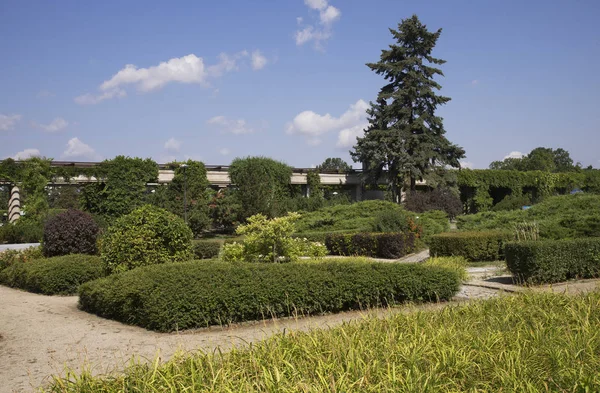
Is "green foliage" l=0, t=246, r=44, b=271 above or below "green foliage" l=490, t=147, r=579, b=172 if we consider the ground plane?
below

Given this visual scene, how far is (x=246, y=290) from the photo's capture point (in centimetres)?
750

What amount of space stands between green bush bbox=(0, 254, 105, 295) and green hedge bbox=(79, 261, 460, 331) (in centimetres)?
221

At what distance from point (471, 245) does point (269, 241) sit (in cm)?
749

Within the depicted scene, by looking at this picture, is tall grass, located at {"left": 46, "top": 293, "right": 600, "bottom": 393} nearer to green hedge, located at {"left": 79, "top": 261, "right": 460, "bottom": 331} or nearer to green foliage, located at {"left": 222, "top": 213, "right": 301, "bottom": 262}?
green hedge, located at {"left": 79, "top": 261, "right": 460, "bottom": 331}

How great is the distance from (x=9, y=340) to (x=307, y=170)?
36849 mm

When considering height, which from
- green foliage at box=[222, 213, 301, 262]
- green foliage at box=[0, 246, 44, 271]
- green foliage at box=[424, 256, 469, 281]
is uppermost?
green foliage at box=[222, 213, 301, 262]

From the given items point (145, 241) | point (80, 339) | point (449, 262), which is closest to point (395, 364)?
point (80, 339)

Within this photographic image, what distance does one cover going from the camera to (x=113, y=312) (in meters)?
7.96

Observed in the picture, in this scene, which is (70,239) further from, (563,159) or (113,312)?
(563,159)

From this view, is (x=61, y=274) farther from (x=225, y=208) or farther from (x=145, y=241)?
(x=225, y=208)

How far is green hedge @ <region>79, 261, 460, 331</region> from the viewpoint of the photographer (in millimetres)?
7121

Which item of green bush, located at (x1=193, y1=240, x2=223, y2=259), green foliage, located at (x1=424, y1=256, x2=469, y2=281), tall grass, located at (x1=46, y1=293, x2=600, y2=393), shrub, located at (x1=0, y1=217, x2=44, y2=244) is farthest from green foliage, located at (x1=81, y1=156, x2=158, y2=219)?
tall grass, located at (x1=46, y1=293, x2=600, y2=393)

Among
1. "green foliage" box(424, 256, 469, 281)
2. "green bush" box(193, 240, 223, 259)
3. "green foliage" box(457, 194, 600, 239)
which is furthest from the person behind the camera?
"green bush" box(193, 240, 223, 259)

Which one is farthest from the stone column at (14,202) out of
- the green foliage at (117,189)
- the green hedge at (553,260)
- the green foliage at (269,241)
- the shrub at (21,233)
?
the green hedge at (553,260)
